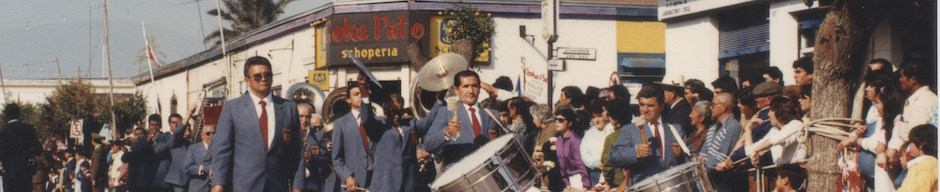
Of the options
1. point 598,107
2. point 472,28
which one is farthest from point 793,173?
point 472,28

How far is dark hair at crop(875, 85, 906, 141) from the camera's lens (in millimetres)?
6508

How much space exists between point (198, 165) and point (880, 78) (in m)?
6.87

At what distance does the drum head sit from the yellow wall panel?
21.5 m

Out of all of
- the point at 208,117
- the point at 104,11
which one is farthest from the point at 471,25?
the point at 104,11

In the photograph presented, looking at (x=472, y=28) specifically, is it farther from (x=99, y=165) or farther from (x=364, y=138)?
(x=364, y=138)

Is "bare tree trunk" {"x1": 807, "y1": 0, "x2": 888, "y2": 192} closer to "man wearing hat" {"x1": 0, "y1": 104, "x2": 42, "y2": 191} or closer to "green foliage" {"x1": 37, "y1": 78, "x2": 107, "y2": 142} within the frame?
"man wearing hat" {"x1": 0, "y1": 104, "x2": 42, "y2": 191}

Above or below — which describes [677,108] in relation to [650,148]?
above

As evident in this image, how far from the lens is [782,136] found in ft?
23.7

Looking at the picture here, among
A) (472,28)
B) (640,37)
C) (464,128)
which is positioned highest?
(472,28)

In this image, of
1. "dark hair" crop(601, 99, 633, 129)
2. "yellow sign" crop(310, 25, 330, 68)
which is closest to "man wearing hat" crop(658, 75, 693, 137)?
"dark hair" crop(601, 99, 633, 129)

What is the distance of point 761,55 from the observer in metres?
15.9

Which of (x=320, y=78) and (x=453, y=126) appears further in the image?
(x=320, y=78)

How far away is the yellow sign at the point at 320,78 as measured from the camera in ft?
90.7

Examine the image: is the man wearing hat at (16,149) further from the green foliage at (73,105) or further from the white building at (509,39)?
the green foliage at (73,105)
